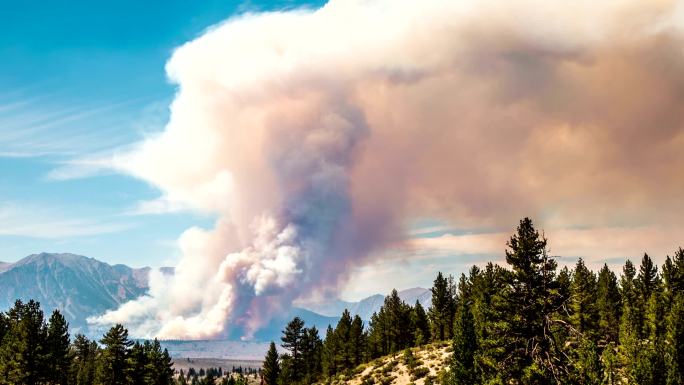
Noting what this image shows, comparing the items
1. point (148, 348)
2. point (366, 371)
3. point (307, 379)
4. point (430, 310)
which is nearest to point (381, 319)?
point (430, 310)

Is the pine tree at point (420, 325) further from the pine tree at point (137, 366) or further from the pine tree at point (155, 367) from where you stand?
the pine tree at point (137, 366)

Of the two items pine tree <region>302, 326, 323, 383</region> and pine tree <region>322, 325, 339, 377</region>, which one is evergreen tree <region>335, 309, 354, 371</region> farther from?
pine tree <region>302, 326, 323, 383</region>

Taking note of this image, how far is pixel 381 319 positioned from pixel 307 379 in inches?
1062

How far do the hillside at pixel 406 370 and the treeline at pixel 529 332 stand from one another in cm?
413

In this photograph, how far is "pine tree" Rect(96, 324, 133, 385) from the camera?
81.6 meters

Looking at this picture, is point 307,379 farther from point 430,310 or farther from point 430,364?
point 430,364

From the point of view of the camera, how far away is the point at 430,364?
88875 mm

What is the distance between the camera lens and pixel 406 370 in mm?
90688

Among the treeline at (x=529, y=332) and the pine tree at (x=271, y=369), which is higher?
the treeline at (x=529, y=332)

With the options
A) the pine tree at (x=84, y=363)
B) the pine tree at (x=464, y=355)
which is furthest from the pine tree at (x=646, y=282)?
the pine tree at (x=84, y=363)

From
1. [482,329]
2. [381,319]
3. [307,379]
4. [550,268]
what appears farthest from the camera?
[381,319]

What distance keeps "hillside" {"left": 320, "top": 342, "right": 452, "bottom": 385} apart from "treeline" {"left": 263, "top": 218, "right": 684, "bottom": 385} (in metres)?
4.13

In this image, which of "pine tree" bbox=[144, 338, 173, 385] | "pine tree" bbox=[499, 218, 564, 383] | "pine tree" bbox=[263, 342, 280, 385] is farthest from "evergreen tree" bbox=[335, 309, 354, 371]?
"pine tree" bbox=[499, 218, 564, 383]

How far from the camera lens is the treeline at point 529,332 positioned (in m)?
33.4
